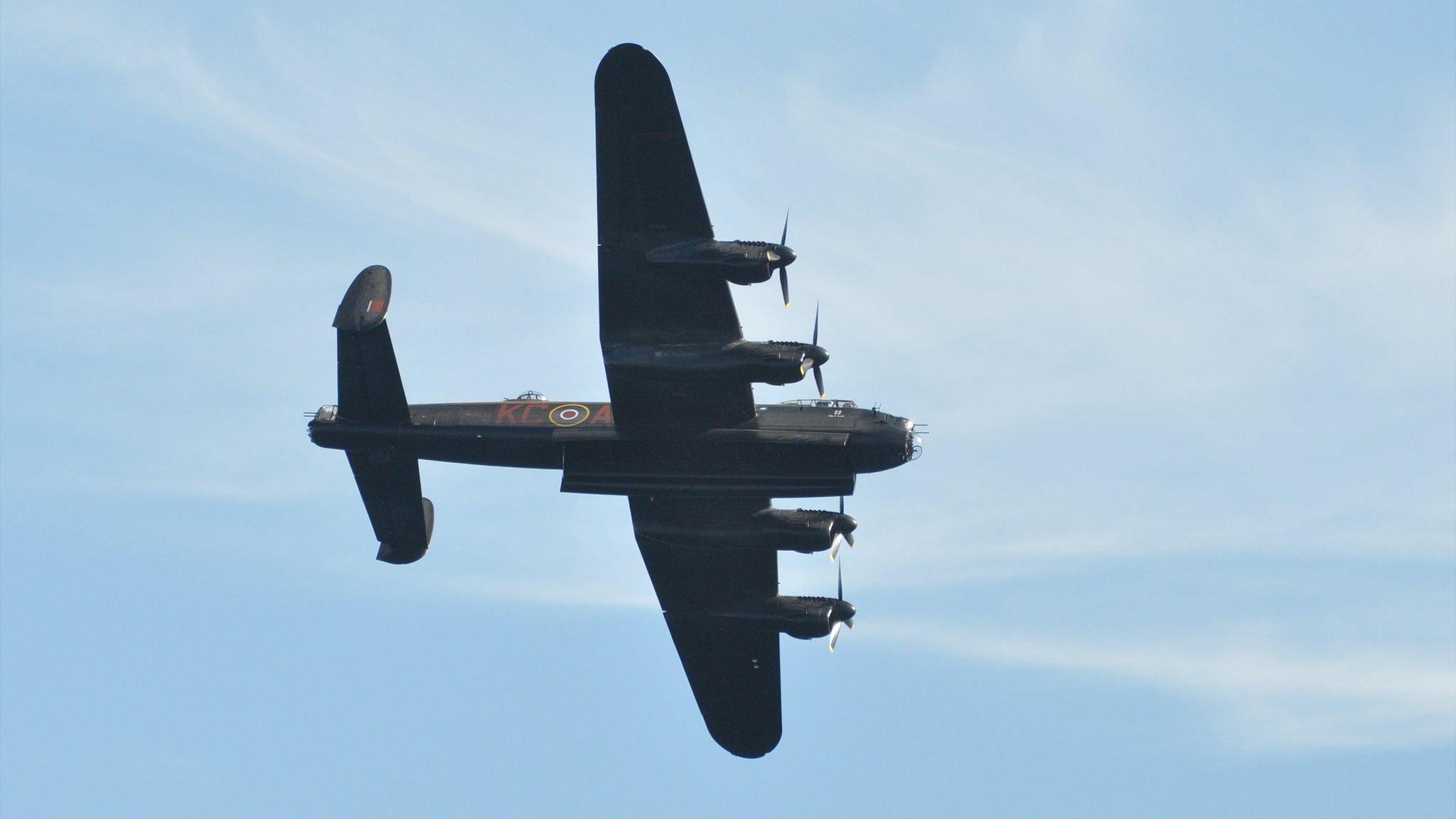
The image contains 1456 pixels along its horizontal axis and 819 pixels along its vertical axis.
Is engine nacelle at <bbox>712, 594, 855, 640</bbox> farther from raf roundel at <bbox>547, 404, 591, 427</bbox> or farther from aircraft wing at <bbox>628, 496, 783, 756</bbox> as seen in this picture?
raf roundel at <bbox>547, 404, 591, 427</bbox>

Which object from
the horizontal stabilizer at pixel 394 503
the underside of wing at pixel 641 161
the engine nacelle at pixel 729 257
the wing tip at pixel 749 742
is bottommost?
the wing tip at pixel 749 742

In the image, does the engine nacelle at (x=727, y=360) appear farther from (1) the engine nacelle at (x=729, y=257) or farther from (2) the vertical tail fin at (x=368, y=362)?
(2) the vertical tail fin at (x=368, y=362)

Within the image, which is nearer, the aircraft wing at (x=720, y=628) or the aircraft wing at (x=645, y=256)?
the aircraft wing at (x=645, y=256)

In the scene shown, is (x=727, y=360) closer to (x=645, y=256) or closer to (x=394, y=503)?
(x=645, y=256)

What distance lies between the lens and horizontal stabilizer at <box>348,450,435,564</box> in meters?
40.9

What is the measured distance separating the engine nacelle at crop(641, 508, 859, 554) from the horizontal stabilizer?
5.66 metres

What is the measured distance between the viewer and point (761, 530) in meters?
41.5

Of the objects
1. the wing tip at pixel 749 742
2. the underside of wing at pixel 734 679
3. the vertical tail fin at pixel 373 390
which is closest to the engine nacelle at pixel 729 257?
the vertical tail fin at pixel 373 390

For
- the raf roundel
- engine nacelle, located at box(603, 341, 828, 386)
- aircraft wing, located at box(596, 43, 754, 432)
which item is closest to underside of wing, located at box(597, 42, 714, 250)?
aircraft wing, located at box(596, 43, 754, 432)

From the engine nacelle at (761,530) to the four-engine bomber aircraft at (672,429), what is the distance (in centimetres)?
5

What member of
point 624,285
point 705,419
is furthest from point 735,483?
point 624,285

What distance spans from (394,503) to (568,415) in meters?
5.02

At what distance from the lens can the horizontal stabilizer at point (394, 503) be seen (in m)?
→ 40.9

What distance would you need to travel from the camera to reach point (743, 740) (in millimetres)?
45875
